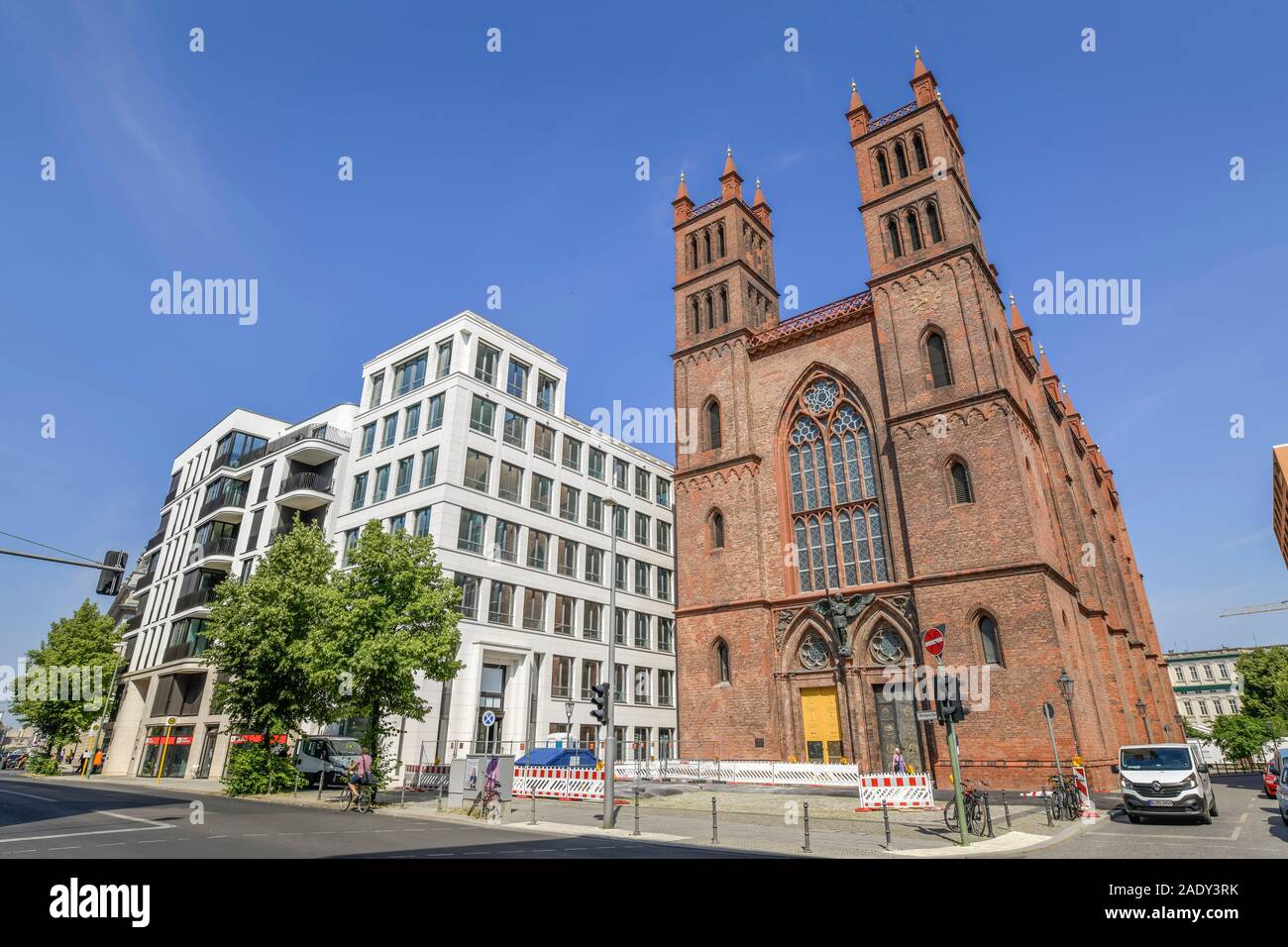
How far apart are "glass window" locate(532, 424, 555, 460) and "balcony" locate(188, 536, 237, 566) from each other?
21615mm

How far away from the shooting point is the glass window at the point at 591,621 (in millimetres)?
41906

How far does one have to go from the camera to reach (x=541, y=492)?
1642 inches

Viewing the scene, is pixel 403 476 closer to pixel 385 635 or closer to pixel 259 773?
pixel 259 773

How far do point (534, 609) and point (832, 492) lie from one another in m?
18.2

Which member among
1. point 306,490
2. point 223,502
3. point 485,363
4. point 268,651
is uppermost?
point 485,363

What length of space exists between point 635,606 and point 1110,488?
42549mm

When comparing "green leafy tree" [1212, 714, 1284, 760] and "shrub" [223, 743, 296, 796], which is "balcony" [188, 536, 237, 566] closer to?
"shrub" [223, 743, 296, 796]

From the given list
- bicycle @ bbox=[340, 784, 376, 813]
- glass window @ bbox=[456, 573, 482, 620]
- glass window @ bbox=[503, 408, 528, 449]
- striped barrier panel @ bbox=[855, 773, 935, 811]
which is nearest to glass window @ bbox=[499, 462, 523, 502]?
glass window @ bbox=[503, 408, 528, 449]

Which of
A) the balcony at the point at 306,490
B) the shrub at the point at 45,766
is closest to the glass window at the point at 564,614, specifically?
the balcony at the point at 306,490

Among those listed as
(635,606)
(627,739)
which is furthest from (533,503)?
(627,739)

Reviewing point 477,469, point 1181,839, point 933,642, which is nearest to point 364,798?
point 933,642

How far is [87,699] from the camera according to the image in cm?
4662
